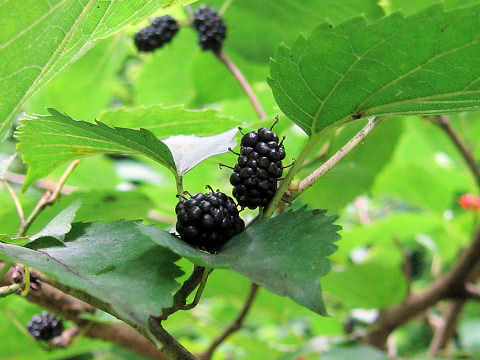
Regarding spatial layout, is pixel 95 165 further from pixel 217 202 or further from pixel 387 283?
pixel 217 202

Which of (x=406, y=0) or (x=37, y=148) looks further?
(x=406, y=0)

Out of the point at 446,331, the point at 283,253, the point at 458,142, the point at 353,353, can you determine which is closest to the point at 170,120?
the point at 283,253

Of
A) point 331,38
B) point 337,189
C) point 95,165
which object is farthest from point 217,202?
point 95,165

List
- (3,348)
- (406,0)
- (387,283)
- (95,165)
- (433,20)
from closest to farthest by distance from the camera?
(433,20) < (406,0) < (3,348) < (387,283) < (95,165)

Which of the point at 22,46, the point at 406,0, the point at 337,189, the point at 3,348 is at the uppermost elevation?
the point at 22,46

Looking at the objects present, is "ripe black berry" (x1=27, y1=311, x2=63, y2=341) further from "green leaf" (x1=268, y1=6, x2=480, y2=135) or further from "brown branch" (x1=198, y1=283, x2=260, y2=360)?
"green leaf" (x1=268, y1=6, x2=480, y2=135)

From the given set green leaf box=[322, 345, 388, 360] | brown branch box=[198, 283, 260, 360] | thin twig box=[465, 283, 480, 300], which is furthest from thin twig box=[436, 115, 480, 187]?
brown branch box=[198, 283, 260, 360]
